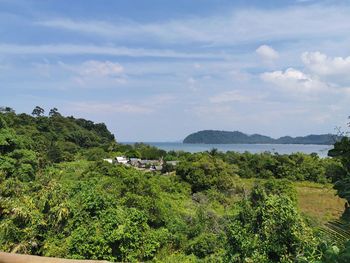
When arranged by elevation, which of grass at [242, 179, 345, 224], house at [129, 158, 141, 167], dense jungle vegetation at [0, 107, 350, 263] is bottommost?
grass at [242, 179, 345, 224]

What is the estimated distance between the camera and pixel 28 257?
1.19 m

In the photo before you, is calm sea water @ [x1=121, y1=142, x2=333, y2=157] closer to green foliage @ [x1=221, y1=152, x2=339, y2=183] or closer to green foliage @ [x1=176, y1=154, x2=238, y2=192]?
green foliage @ [x1=221, y1=152, x2=339, y2=183]

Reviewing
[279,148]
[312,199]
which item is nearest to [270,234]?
Result: [279,148]

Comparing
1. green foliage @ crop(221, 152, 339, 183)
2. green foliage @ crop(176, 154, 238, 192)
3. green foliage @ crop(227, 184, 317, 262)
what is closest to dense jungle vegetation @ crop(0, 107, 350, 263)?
green foliage @ crop(227, 184, 317, 262)

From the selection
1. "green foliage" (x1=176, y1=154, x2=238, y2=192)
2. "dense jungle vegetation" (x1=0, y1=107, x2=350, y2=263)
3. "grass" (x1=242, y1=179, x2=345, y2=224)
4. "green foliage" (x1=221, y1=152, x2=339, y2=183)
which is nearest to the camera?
"dense jungle vegetation" (x1=0, y1=107, x2=350, y2=263)

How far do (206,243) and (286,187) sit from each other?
20.4 ft

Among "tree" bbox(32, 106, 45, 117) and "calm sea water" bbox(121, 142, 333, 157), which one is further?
"tree" bbox(32, 106, 45, 117)

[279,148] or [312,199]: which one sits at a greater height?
[279,148]

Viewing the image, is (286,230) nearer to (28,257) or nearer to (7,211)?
(28,257)

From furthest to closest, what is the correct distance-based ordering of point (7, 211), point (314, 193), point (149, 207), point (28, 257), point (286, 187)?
1. point (314, 193)
2. point (286, 187)
3. point (149, 207)
4. point (7, 211)
5. point (28, 257)

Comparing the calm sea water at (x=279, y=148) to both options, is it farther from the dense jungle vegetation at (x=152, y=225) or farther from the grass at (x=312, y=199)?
the grass at (x=312, y=199)

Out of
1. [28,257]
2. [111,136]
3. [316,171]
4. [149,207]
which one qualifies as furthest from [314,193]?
[111,136]

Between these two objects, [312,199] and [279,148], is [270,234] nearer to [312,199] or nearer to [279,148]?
[279,148]

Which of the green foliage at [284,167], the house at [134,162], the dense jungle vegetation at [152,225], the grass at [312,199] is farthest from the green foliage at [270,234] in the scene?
the house at [134,162]
